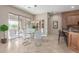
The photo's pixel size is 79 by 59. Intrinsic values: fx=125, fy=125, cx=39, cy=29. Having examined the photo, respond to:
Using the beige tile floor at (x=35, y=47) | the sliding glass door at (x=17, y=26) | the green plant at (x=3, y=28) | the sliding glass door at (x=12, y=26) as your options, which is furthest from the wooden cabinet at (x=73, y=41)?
the green plant at (x=3, y=28)

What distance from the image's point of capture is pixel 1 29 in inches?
164

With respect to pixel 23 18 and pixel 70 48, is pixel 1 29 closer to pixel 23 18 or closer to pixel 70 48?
pixel 23 18

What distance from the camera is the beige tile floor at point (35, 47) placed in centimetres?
417

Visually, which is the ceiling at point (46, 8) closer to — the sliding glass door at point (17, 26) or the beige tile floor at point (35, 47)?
the sliding glass door at point (17, 26)

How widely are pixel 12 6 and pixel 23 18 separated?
0.63 meters

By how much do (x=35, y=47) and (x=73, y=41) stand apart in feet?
4.97

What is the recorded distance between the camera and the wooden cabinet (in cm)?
449

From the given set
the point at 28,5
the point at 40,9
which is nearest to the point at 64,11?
the point at 40,9

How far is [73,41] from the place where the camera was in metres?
4.79

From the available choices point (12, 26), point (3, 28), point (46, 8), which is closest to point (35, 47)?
point (12, 26)

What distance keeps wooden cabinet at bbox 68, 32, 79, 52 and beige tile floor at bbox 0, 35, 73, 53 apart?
266 mm

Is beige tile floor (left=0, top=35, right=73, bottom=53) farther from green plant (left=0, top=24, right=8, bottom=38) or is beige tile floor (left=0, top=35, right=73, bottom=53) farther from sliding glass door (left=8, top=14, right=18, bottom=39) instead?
green plant (left=0, top=24, right=8, bottom=38)

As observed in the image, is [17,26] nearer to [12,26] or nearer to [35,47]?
[12,26]
